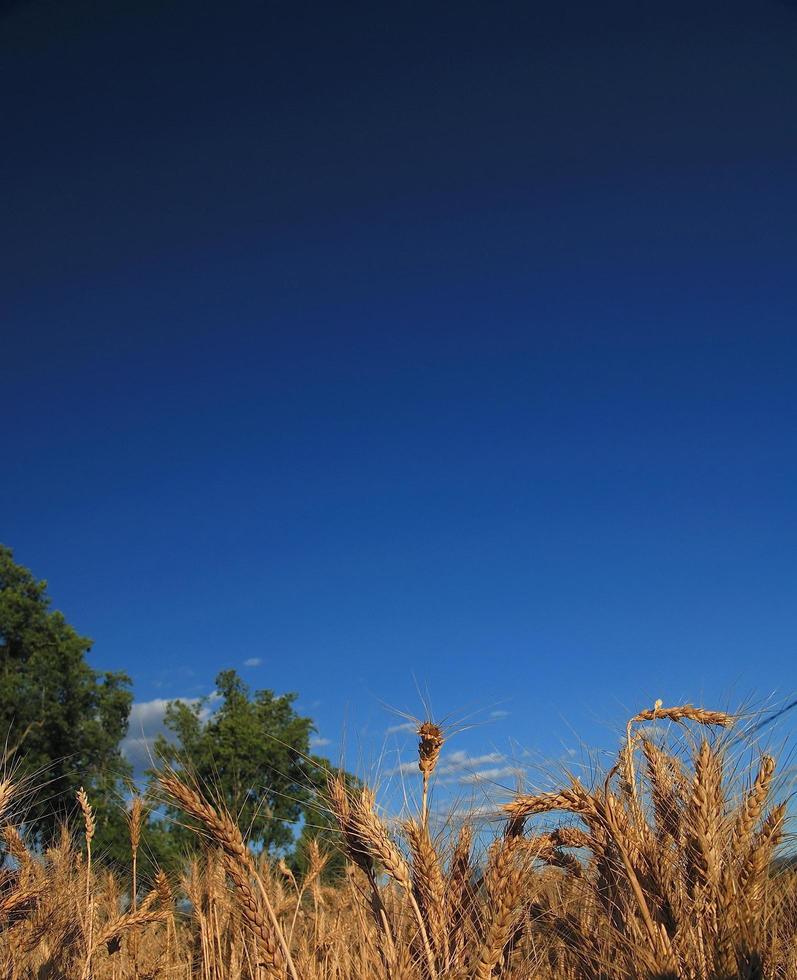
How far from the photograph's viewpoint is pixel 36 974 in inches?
179

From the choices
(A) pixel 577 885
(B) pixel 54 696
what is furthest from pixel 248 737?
(A) pixel 577 885

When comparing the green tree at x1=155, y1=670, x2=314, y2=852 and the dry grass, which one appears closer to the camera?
the dry grass

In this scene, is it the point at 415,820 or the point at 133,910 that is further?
the point at 133,910

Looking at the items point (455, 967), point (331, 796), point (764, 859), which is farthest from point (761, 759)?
point (331, 796)

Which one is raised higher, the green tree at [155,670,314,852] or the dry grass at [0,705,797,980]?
the green tree at [155,670,314,852]

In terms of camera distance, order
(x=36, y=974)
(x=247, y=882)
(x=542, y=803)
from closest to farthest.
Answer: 1. (x=247, y=882)
2. (x=542, y=803)
3. (x=36, y=974)

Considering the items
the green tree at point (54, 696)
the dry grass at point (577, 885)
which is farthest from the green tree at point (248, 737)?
the dry grass at point (577, 885)

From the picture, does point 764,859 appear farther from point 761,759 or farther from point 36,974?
point 36,974

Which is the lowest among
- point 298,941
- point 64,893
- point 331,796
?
point 298,941

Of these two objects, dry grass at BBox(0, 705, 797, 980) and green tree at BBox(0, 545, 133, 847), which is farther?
green tree at BBox(0, 545, 133, 847)

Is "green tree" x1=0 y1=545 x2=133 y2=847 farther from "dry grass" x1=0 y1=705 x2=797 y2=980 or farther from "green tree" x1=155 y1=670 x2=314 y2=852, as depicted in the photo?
"dry grass" x1=0 y1=705 x2=797 y2=980

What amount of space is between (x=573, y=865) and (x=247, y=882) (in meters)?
2.04

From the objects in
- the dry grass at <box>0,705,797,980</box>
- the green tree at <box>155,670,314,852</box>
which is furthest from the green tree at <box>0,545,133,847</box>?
the dry grass at <box>0,705,797,980</box>

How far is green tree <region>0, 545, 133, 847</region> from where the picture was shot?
29.9 m
